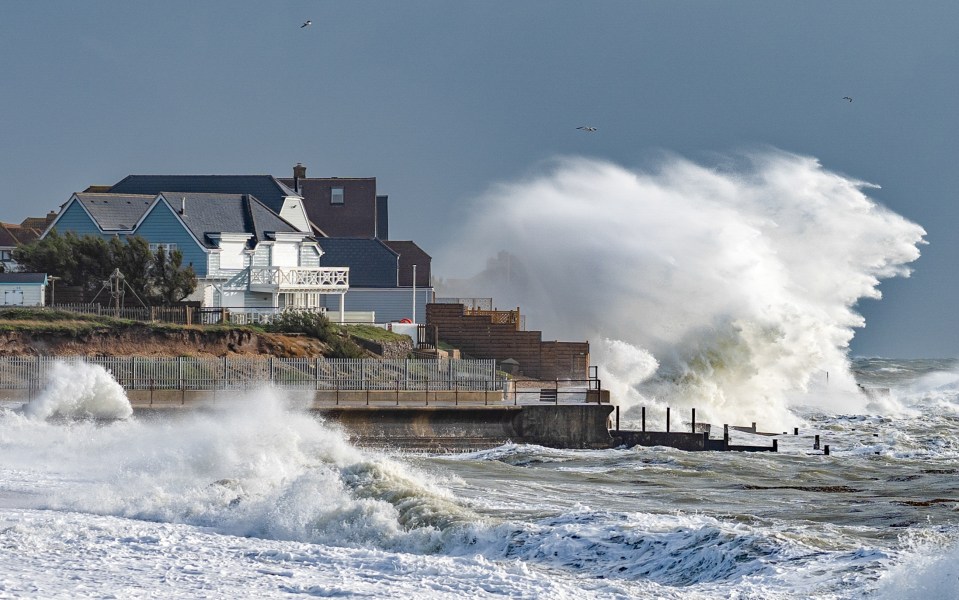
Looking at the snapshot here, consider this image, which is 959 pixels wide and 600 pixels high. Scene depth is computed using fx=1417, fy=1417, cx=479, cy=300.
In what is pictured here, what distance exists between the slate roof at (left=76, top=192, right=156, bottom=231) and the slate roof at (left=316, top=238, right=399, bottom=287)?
889cm

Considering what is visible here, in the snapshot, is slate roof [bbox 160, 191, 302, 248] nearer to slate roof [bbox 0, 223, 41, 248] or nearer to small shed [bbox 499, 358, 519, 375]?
small shed [bbox 499, 358, 519, 375]

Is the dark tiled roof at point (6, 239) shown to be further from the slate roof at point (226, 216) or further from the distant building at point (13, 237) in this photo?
the slate roof at point (226, 216)

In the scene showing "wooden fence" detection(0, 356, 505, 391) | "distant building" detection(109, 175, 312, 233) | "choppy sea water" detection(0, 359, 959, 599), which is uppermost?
"distant building" detection(109, 175, 312, 233)

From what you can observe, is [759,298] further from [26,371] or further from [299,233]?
[26,371]

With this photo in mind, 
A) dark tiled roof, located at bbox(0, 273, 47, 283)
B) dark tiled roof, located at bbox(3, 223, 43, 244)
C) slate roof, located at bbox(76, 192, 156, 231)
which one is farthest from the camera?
dark tiled roof, located at bbox(3, 223, 43, 244)

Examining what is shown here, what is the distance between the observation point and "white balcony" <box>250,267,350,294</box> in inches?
2099

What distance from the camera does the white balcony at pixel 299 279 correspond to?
175 ft

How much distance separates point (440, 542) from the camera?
18688 mm

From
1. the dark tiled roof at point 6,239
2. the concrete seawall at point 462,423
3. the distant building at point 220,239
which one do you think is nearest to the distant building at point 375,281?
the distant building at point 220,239

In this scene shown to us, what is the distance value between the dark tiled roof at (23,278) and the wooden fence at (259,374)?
31.7 feet

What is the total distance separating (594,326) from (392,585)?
138 feet

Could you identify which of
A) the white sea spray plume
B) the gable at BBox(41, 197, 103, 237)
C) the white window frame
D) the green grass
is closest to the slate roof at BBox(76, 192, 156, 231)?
the gable at BBox(41, 197, 103, 237)

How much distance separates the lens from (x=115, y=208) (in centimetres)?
5462

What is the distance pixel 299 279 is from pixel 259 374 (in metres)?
16.8
